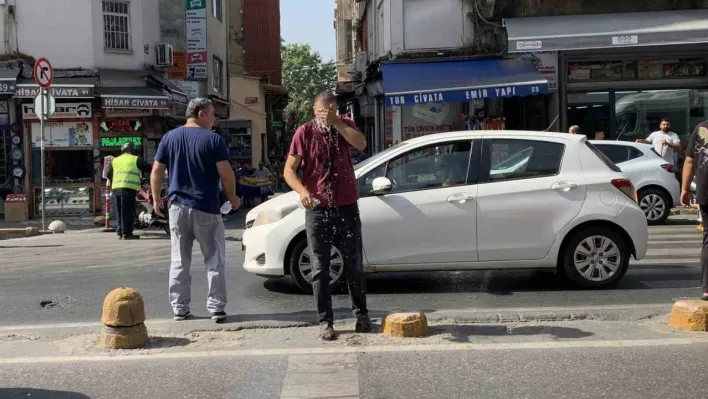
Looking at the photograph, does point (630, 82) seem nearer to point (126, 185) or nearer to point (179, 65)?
point (126, 185)

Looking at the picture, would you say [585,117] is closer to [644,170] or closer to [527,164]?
[644,170]

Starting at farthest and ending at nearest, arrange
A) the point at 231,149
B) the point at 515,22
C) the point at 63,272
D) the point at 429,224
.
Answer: the point at 231,149 < the point at 515,22 < the point at 63,272 < the point at 429,224

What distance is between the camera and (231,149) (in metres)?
37.4

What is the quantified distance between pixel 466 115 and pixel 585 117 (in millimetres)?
2944

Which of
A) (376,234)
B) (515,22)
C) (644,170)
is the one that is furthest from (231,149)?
(376,234)

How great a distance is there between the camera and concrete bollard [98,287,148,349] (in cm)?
581

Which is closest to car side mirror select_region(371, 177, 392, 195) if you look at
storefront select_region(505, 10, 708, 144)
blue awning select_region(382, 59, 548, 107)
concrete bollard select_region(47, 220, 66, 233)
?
blue awning select_region(382, 59, 548, 107)

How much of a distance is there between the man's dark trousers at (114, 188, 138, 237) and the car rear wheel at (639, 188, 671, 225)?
942cm

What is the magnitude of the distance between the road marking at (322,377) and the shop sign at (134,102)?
564 inches

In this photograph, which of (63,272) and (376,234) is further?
(63,272)

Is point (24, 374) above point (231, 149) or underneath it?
underneath

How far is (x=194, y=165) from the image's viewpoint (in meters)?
6.36

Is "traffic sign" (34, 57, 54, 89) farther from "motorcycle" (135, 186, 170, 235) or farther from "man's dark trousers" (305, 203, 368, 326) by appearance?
"man's dark trousers" (305, 203, 368, 326)

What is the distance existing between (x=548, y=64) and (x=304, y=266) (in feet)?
42.4
